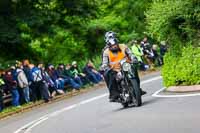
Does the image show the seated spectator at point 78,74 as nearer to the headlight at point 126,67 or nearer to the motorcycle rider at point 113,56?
the motorcycle rider at point 113,56

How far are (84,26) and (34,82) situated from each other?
1473 cm

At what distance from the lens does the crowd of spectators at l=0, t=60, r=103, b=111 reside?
2467 cm

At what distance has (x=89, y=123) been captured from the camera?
50.4 feet

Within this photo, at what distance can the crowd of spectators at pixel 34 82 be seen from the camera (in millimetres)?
24672

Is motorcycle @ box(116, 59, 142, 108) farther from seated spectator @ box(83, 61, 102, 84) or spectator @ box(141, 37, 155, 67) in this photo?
spectator @ box(141, 37, 155, 67)

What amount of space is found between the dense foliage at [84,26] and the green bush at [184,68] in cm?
3

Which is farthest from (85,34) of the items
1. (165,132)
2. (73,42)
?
(165,132)

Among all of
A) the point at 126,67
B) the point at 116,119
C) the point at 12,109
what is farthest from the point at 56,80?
the point at 116,119

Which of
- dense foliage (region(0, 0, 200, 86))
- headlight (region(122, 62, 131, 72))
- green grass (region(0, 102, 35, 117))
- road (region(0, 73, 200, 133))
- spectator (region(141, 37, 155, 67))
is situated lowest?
green grass (region(0, 102, 35, 117))

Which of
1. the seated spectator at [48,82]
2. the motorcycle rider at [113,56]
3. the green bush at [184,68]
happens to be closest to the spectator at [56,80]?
the seated spectator at [48,82]

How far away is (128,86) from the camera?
16797 mm

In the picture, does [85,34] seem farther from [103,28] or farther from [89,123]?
[89,123]

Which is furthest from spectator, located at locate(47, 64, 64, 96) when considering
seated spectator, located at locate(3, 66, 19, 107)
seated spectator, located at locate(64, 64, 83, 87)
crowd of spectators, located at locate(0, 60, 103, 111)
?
seated spectator, located at locate(3, 66, 19, 107)

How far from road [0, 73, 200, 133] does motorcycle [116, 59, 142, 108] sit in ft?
0.87
